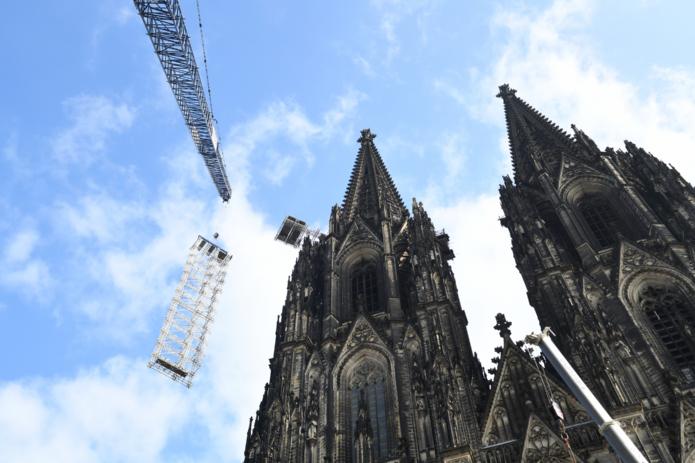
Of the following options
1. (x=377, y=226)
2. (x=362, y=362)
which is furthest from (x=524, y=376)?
(x=377, y=226)

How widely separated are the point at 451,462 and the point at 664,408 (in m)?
7.10

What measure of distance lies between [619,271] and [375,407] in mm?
11575

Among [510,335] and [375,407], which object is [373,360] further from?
[510,335]

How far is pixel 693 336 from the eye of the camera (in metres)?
24.5

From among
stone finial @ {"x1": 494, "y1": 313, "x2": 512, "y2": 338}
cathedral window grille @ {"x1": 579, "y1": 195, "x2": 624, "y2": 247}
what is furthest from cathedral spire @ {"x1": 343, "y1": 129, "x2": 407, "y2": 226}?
stone finial @ {"x1": 494, "y1": 313, "x2": 512, "y2": 338}

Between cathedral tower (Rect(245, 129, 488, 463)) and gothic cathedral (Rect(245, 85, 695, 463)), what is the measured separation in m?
0.07

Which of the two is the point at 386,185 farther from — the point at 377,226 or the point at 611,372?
the point at 611,372

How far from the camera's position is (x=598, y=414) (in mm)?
9500

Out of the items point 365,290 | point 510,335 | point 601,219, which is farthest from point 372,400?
point 601,219

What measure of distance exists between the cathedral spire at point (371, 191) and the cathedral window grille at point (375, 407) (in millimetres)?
13178

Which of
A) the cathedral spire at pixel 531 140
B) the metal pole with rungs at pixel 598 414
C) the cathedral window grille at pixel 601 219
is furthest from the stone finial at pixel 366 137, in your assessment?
the metal pole with rungs at pixel 598 414

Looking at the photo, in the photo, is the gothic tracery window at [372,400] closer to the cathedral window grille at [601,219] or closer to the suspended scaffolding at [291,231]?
the cathedral window grille at [601,219]

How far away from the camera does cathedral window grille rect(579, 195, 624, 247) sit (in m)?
31.8

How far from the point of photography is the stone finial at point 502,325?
27172mm
